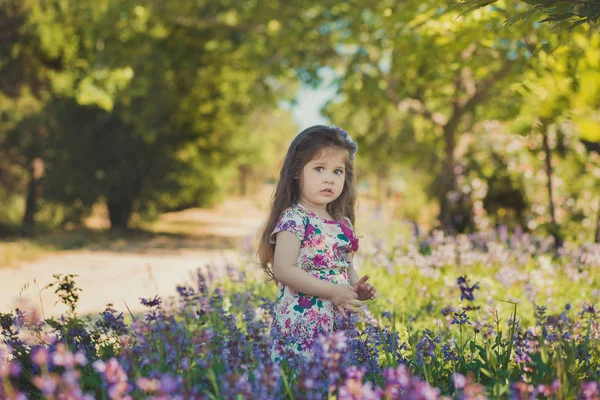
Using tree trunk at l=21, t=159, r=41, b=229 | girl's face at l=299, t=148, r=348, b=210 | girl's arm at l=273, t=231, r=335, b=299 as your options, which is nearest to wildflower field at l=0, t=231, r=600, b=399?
girl's arm at l=273, t=231, r=335, b=299

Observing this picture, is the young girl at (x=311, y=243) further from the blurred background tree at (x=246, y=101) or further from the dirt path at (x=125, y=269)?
the blurred background tree at (x=246, y=101)

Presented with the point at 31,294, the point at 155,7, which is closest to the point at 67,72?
the point at 155,7

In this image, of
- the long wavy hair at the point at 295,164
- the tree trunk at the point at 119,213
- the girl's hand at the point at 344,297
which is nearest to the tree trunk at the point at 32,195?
the tree trunk at the point at 119,213

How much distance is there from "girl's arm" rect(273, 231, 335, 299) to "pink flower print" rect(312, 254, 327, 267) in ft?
0.34

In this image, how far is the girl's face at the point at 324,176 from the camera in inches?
124

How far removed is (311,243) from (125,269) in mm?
8143

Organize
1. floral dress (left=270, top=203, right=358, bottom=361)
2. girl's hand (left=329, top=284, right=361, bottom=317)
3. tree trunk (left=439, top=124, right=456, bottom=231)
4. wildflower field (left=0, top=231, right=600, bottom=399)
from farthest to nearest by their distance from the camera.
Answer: tree trunk (left=439, top=124, right=456, bottom=231) → floral dress (left=270, top=203, right=358, bottom=361) → girl's hand (left=329, top=284, right=361, bottom=317) → wildflower field (left=0, top=231, right=600, bottom=399)

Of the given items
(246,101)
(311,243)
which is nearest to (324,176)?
(311,243)

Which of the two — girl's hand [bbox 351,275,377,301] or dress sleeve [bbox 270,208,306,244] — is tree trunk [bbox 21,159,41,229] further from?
girl's hand [bbox 351,275,377,301]

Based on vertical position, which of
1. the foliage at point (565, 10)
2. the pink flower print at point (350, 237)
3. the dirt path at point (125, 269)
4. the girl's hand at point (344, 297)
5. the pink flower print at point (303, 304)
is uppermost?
the foliage at point (565, 10)

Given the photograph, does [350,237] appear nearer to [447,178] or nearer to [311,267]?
[311,267]

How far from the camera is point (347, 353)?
2.50m

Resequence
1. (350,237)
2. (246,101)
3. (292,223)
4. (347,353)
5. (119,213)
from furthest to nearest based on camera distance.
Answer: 1. (119,213)
2. (246,101)
3. (350,237)
4. (292,223)
5. (347,353)

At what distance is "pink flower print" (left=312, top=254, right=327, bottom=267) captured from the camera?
308 centimetres
